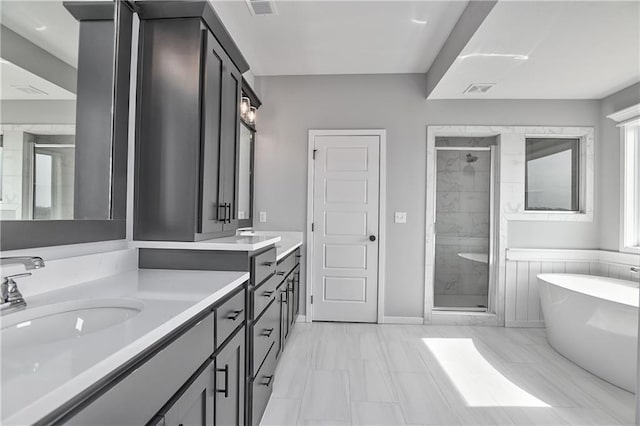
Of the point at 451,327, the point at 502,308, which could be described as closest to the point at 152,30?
the point at 451,327

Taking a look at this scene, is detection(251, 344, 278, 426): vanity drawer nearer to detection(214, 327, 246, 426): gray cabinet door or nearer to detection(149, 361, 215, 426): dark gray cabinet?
detection(214, 327, 246, 426): gray cabinet door

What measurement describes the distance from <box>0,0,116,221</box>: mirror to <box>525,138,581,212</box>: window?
12.9 feet

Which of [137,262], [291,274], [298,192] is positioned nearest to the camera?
[137,262]

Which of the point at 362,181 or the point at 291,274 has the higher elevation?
the point at 362,181

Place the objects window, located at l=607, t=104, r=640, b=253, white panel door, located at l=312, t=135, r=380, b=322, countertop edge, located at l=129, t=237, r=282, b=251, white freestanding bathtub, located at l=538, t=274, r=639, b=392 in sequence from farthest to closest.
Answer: white panel door, located at l=312, t=135, r=380, b=322 → window, located at l=607, t=104, r=640, b=253 → white freestanding bathtub, located at l=538, t=274, r=639, b=392 → countertop edge, located at l=129, t=237, r=282, b=251

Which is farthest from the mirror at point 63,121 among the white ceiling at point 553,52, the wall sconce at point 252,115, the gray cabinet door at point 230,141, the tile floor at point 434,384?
the white ceiling at point 553,52

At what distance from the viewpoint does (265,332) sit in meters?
1.92

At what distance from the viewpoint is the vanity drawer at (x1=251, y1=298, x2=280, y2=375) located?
1.71 meters

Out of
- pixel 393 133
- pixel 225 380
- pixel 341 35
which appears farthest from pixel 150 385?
pixel 393 133

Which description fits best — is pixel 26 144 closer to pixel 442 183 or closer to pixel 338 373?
pixel 338 373

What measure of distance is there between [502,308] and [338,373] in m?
2.17

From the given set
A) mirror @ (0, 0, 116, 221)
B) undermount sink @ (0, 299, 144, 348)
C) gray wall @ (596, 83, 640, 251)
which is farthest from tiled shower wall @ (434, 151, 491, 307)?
undermount sink @ (0, 299, 144, 348)

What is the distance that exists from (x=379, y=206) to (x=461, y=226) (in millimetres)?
961

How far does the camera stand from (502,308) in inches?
144
